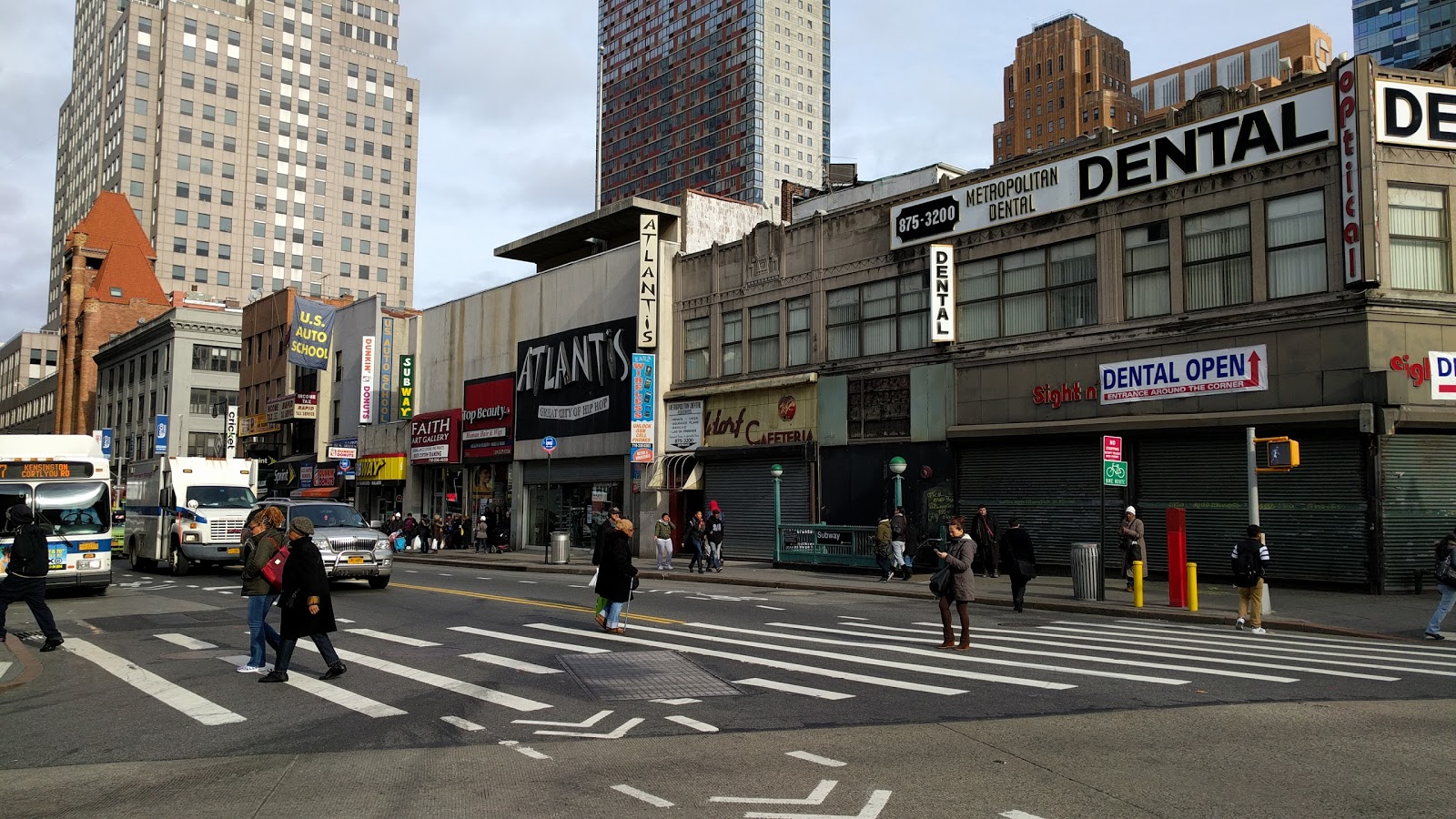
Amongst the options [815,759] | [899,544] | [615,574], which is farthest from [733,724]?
[899,544]

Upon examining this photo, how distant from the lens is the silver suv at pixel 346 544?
21203 mm

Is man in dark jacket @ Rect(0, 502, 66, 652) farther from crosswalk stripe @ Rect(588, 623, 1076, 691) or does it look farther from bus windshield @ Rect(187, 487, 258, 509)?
bus windshield @ Rect(187, 487, 258, 509)

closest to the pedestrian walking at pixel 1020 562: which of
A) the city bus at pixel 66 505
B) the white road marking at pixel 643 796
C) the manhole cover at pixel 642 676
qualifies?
the manhole cover at pixel 642 676

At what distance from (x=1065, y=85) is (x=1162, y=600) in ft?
437

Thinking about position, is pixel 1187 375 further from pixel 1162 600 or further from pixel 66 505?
pixel 66 505

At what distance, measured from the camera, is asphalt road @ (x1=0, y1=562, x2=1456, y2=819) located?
6.74 meters

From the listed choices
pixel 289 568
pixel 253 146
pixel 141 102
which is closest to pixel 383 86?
pixel 253 146

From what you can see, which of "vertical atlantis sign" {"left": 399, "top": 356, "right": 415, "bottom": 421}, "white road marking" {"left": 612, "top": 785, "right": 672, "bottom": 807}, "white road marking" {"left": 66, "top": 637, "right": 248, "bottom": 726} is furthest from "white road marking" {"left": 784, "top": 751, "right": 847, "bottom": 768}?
"vertical atlantis sign" {"left": 399, "top": 356, "right": 415, "bottom": 421}

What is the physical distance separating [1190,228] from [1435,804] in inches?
776

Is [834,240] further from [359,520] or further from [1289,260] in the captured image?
[359,520]

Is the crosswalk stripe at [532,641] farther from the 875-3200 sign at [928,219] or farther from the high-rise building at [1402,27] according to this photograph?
the high-rise building at [1402,27]

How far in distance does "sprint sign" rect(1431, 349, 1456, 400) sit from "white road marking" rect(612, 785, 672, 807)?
20481 mm

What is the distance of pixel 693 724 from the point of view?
8945mm

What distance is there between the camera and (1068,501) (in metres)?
25.5
